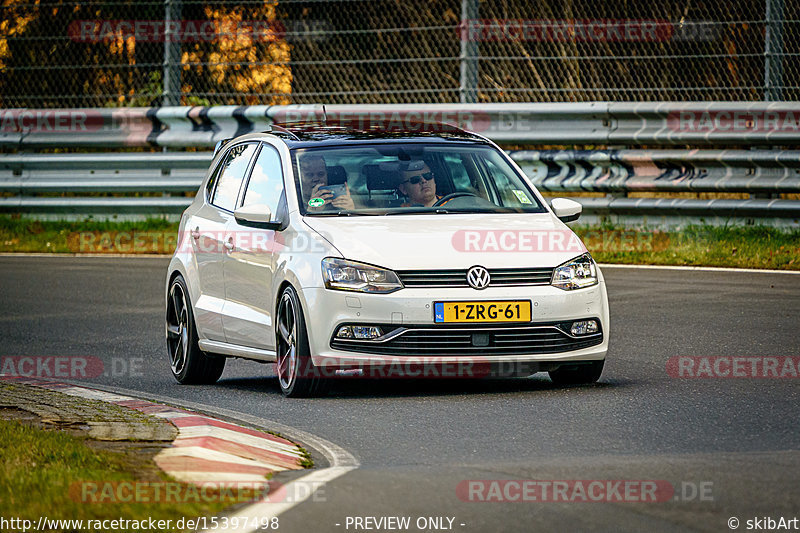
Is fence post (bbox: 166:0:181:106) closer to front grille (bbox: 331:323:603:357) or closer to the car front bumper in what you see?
the car front bumper

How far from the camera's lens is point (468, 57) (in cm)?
1731

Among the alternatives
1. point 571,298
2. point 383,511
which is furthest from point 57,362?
point 383,511

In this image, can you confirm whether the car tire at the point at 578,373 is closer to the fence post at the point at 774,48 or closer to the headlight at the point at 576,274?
the headlight at the point at 576,274

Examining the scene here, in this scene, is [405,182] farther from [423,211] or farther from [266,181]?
[266,181]

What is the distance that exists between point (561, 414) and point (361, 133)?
3.00m

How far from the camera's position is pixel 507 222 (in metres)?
9.20

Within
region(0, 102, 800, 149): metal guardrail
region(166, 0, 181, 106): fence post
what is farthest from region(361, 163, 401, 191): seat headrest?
region(166, 0, 181, 106): fence post

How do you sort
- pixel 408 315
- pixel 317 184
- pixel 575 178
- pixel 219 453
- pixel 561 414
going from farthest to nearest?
pixel 575 178, pixel 317 184, pixel 408 315, pixel 561 414, pixel 219 453

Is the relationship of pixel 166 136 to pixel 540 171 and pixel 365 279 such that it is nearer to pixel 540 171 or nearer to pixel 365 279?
pixel 540 171

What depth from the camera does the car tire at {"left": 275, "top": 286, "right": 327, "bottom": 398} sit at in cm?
878

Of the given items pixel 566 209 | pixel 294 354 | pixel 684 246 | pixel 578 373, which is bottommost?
pixel 684 246

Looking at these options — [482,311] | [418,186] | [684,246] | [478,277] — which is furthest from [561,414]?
[684,246]

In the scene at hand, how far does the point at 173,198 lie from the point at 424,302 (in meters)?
11.0

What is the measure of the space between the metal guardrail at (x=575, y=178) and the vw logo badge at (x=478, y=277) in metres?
8.08
